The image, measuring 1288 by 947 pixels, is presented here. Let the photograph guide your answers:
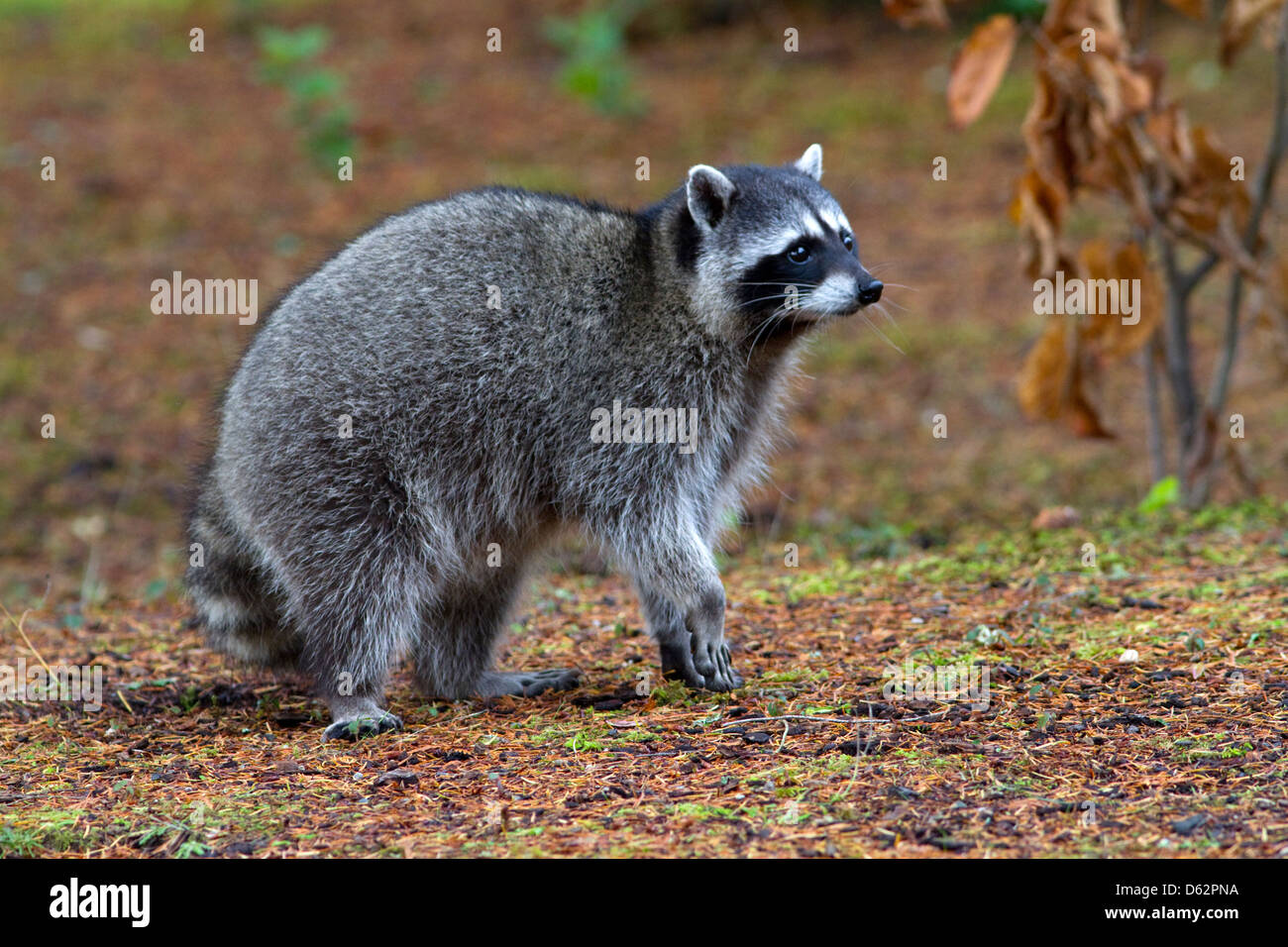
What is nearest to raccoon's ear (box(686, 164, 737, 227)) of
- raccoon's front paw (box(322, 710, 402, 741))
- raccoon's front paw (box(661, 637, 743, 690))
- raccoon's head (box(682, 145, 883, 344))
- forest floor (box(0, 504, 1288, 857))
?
raccoon's head (box(682, 145, 883, 344))

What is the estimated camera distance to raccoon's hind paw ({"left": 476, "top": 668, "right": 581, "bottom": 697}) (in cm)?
618

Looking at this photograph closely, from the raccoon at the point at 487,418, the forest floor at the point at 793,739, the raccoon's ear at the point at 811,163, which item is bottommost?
the forest floor at the point at 793,739

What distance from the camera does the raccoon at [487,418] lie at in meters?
5.75

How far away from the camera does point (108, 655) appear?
22.6ft

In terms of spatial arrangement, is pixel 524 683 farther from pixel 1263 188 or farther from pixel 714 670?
pixel 1263 188

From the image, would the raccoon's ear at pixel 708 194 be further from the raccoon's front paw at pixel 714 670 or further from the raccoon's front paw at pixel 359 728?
the raccoon's front paw at pixel 359 728

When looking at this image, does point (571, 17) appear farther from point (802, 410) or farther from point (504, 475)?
point (504, 475)

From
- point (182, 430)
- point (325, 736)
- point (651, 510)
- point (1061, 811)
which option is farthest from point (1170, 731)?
point (182, 430)

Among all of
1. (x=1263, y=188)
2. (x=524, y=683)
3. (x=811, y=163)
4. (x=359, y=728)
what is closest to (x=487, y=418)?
(x=524, y=683)

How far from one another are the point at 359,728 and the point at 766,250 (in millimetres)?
2535

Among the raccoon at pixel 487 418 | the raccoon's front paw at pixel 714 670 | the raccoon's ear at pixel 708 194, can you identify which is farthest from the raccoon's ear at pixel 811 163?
the raccoon's front paw at pixel 714 670

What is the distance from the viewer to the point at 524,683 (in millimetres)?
6238

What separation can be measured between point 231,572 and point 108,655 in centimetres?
124

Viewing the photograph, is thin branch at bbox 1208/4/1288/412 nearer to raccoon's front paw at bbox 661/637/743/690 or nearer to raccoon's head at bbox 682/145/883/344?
raccoon's head at bbox 682/145/883/344
